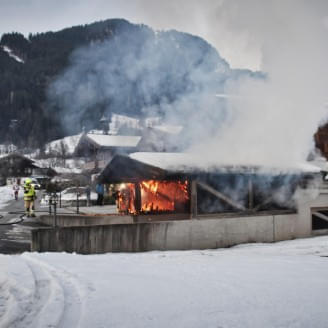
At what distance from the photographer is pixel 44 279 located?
5742 mm

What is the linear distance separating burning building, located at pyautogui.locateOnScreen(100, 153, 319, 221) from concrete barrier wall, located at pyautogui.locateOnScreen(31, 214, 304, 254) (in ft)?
3.81

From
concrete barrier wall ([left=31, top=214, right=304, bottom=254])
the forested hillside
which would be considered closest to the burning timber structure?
concrete barrier wall ([left=31, top=214, right=304, bottom=254])

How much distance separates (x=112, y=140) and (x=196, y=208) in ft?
102

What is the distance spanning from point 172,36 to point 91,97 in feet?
31.0

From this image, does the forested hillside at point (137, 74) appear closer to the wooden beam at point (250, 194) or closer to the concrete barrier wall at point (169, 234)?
the wooden beam at point (250, 194)

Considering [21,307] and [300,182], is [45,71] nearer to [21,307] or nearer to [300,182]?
[300,182]

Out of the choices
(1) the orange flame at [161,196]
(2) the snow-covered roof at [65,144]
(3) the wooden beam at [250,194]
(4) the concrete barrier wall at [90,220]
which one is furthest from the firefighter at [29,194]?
(2) the snow-covered roof at [65,144]

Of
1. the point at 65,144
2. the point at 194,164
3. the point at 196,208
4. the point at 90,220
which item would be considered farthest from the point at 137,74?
the point at 65,144

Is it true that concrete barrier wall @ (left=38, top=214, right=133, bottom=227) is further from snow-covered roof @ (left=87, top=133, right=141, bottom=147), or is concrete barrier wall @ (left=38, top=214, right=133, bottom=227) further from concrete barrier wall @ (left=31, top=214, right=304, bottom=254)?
snow-covered roof @ (left=87, top=133, right=141, bottom=147)

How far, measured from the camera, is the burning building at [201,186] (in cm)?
1114

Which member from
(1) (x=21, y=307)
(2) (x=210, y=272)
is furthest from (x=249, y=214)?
(1) (x=21, y=307)

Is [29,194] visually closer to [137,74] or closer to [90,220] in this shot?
[90,220]

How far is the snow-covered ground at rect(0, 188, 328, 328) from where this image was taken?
4.02 metres

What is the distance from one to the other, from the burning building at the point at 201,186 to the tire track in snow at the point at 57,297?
5.20 m
